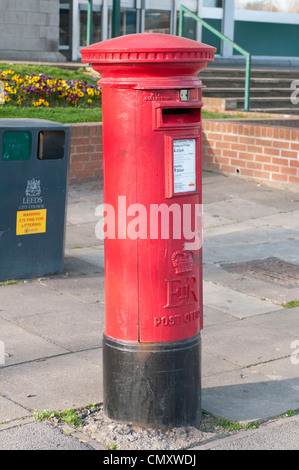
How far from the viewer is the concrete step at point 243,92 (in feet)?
53.3

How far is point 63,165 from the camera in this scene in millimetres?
6672

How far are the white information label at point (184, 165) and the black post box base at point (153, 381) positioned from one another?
2.71 ft

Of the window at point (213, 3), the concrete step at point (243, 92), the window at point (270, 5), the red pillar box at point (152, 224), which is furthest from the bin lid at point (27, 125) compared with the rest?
the window at point (270, 5)

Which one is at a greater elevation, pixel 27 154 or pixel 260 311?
pixel 27 154

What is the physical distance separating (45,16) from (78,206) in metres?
12.0

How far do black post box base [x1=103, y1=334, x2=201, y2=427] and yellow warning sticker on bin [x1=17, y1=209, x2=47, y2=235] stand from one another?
2.83 m

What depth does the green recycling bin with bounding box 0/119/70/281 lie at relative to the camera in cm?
644

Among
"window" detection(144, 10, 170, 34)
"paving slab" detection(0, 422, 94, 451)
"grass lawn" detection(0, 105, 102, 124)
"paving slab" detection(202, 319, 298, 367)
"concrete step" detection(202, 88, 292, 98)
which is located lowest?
"paving slab" detection(0, 422, 94, 451)

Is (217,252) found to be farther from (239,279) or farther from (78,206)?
(78,206)

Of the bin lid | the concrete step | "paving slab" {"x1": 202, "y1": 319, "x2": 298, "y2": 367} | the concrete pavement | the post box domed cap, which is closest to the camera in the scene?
the post box domed cap

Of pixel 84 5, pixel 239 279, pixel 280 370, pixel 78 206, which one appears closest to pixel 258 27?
pixel 84 5

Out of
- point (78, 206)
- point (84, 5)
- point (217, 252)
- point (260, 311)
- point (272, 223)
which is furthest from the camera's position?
point (84, 5)

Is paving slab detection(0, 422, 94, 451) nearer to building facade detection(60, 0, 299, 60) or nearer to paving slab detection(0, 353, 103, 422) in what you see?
paving slab detection(0, 353, 103, 422)

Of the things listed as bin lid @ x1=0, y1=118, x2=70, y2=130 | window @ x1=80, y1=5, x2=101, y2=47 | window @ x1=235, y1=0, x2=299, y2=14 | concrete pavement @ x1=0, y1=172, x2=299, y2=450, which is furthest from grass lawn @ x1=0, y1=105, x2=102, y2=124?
window @ x1=235, y1=0, x2=299, y2=14
